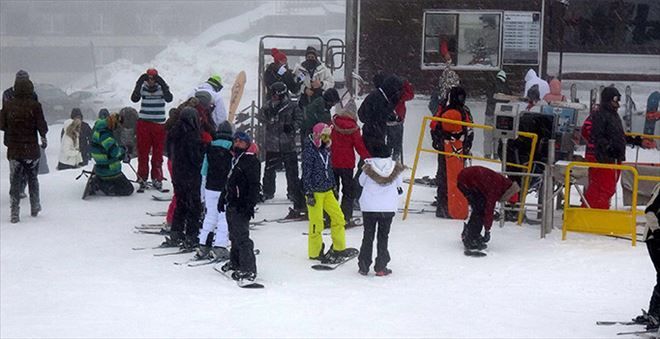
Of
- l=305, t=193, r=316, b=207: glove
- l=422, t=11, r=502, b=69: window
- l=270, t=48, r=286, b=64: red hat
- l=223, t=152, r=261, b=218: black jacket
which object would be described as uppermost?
l=422, t=11, r=502, b=69: window

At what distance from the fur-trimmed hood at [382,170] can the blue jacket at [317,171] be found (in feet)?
1.65

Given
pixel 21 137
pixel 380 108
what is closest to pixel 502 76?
pixel 380 108

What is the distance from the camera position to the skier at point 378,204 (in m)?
11.0

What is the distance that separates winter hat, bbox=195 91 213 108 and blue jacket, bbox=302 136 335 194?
2.79 m

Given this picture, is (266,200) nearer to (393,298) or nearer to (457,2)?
(393,298)

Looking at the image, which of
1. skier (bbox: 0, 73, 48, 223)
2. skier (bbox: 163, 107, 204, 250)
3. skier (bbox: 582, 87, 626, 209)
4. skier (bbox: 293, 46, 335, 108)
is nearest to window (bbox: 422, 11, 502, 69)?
skier (bbox: 293, 46, 335, 108)

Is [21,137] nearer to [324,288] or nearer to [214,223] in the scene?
[214,223]

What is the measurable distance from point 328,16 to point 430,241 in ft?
178

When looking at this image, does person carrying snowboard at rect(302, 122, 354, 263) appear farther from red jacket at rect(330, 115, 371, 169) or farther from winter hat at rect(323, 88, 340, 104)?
winter hat at rect(323, 88, 340, 104)

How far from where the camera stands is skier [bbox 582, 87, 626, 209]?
518 inches

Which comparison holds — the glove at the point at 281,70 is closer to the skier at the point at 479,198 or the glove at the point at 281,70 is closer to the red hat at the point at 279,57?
the red hat at the point at 279,57

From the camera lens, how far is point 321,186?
11398 millimetres

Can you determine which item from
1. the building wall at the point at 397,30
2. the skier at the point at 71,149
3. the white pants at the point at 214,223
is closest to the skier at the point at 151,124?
the white pants at the point at 214,223

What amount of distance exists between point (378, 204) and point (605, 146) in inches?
146
